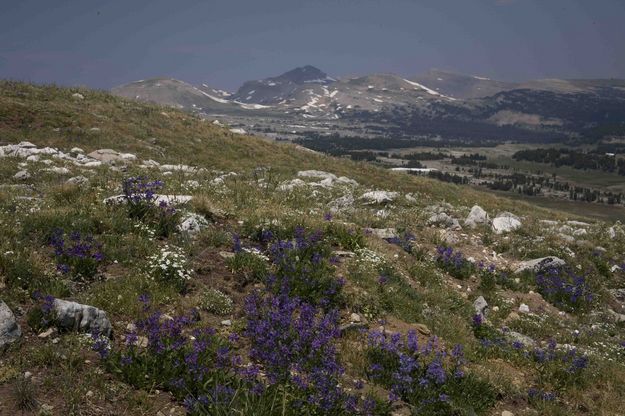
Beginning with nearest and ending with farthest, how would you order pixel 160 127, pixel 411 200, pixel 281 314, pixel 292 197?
pixel 281 314, pixel 292 197, pixel 411 200, pixel 160 127

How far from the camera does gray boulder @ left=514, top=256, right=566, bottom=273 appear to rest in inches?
571

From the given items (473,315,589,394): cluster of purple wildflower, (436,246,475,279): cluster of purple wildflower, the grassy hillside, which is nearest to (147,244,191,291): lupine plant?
the grassy hillside

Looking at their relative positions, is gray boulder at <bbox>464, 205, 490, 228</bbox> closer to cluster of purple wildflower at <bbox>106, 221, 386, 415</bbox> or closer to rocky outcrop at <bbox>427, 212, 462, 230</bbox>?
rocky outcrop at <bbox>427, 212, 462, 230</bbox>

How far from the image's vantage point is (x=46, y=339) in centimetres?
681

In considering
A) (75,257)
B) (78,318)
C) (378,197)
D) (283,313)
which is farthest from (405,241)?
(378,197)

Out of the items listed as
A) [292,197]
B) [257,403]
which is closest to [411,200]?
[292,197]

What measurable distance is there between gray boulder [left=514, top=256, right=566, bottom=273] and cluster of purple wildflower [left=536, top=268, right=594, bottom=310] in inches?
7.5

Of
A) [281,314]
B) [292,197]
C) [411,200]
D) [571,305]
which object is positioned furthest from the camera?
[411,200]

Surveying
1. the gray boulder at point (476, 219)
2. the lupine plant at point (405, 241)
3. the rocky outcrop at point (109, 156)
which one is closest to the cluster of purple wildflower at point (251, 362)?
the lupine plant at point (405, 241)

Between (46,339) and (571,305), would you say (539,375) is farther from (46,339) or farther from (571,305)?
(46,339)

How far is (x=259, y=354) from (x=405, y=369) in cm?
232

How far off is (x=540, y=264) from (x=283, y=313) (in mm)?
10096

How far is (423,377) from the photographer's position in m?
7.63

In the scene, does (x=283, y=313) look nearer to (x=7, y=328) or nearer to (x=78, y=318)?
(x=78, y=318)
